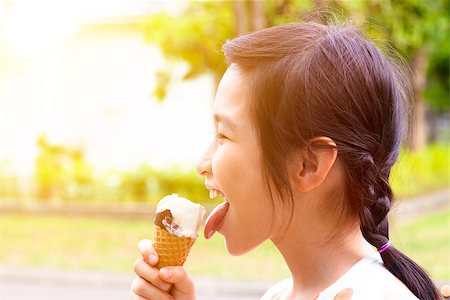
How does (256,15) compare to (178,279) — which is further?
(256,15)

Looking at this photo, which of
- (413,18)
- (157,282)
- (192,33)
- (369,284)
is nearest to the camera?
(369,284)

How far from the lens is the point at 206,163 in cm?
129

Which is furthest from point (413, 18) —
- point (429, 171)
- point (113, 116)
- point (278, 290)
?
point (278, 290)

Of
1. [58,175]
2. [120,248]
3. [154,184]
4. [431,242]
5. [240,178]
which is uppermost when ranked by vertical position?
[240,178]

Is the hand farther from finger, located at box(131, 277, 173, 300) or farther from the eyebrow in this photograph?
the eyebrow

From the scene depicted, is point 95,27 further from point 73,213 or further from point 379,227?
point 379,227

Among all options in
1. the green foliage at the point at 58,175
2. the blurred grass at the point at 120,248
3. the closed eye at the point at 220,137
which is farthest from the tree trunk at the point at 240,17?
the closed eye at the point at 220,137

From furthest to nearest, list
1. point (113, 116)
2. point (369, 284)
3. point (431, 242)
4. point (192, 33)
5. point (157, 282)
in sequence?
point (113, 116) < point (192, 33) < point (431, 242) < point (157, 282) < point (369, 284)

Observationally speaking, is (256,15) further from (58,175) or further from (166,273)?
(166,273)

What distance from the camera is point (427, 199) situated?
38.6 feet

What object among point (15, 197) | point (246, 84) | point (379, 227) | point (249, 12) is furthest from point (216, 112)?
point (15, 197)

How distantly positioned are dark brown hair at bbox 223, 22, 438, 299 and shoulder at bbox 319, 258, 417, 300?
0.05 meters

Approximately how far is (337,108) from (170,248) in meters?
0.34

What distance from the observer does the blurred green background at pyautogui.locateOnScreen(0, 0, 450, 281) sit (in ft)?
30.3
